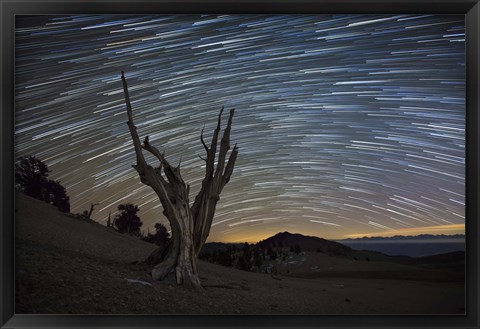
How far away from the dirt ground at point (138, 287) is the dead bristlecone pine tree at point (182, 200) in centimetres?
8

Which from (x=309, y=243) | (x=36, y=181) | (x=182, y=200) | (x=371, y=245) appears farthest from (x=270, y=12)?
(x=36, y=181)

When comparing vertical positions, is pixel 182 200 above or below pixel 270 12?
below

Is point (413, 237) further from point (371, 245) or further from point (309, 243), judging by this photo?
point (309, 243)

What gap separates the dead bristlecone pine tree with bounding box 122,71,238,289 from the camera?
336cm

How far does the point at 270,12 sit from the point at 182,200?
1.16 meters

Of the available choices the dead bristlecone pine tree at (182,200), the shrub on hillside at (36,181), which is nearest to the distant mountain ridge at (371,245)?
the dead bristlecone pine tree at (182,200)

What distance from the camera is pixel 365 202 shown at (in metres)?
3.38

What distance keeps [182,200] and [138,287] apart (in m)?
0.54

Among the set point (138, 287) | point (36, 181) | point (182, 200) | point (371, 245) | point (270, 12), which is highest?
point (270, 12)

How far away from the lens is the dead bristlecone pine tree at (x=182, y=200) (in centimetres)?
336

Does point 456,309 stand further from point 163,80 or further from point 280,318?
point 163,80

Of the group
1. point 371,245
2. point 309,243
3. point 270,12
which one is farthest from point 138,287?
point 270,12

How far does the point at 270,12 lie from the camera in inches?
132

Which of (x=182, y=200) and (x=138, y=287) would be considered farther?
(x=182, y=200)
